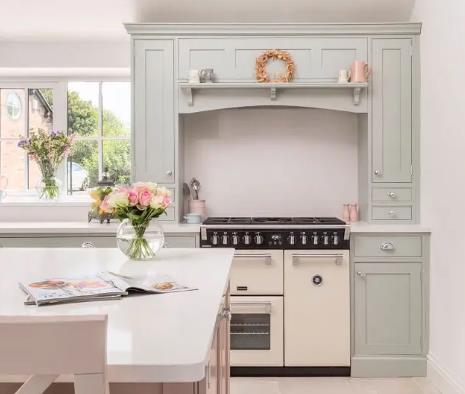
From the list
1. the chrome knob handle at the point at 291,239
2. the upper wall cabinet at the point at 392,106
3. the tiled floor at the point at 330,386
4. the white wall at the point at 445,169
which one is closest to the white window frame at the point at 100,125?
the chrome knob handle at the point at 291,239

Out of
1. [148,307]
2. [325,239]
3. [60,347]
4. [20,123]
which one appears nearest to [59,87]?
[20,123]

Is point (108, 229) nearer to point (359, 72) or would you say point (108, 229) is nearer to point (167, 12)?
point (167, 12)

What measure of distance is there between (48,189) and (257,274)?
1.83 metres

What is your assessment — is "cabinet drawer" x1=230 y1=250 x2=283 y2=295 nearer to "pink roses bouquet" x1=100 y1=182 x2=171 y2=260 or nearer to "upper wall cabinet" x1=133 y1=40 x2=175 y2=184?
"upper wall cabinet" x1=133 y1=40 x2=175 y2=184

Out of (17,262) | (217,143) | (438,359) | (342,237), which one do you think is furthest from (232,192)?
(17,262)

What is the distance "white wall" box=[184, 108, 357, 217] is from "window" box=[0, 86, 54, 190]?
1226mm

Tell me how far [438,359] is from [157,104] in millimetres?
2498

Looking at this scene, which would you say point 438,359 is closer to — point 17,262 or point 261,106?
point 261,106

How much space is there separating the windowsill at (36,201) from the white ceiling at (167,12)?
1274 millimetres

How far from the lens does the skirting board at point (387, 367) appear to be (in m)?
3.75

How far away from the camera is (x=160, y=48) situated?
3965 mm

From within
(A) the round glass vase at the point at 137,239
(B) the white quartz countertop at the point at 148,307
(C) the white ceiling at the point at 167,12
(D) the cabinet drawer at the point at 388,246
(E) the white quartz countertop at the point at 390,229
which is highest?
(C) the white ceiling at the point at 167,12

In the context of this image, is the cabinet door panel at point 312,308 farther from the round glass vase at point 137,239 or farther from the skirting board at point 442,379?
the round glass vase at point 137,239

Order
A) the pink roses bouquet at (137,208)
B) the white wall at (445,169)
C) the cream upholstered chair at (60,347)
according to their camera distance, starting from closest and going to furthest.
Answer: the cream upholstered chair at (60,347) → the pink roses bouquet at (137,208) → the white wall at (445,169)
